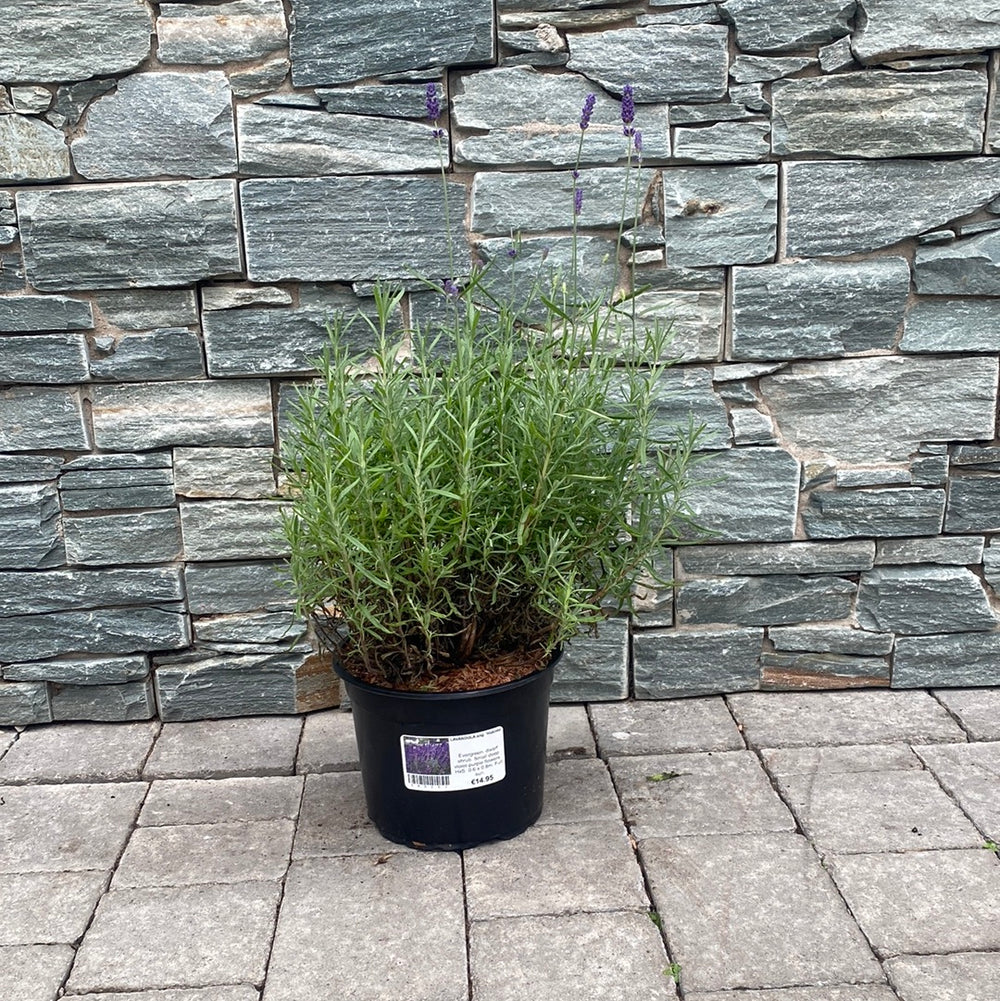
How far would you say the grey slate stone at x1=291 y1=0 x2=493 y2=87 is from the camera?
→ 2.38 m

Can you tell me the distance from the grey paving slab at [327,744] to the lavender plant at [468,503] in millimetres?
453

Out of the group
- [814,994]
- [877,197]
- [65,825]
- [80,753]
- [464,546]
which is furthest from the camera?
[80,753]

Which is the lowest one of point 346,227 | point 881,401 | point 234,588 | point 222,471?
point 234,588

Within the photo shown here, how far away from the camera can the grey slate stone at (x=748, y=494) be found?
2.66m

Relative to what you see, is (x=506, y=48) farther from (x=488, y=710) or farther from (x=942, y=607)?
(x=942, y=607)

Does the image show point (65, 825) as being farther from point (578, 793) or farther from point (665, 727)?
point (665, 727)

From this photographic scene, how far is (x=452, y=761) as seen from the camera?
7.01 feet

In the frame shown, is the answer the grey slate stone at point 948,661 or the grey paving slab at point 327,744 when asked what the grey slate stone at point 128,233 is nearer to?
the grey paving slab at point 327,744

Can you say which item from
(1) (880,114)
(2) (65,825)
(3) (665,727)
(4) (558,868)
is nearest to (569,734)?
(3) (665,727)

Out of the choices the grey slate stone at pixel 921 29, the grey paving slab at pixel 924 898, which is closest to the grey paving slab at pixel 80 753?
the grey paving slab at pixel 924 898

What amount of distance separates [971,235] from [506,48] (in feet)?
4.07

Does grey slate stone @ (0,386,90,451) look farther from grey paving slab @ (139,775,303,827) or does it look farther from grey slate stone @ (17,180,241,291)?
grey paving slab @ (139,775,303,827)

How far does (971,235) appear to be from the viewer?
8.43 ft

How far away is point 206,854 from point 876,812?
1.46m
